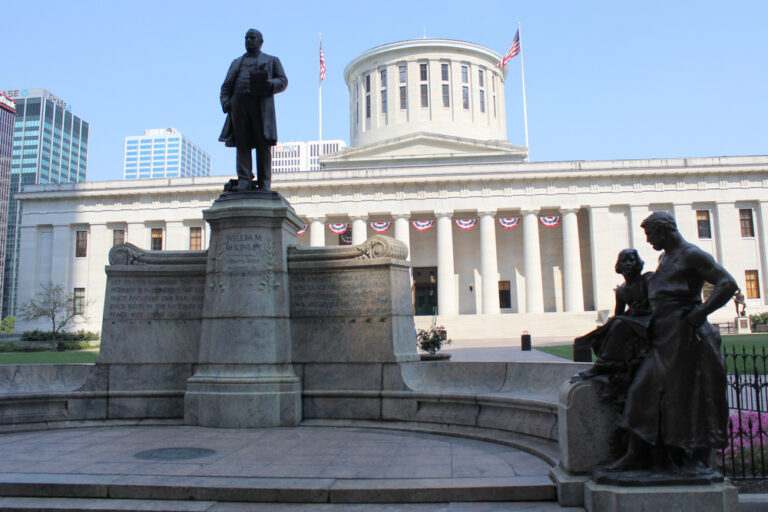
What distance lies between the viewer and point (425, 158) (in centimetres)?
6366

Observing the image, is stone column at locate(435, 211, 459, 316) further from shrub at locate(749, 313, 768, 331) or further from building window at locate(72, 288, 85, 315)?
building window at locate(72, 288, 85, 315)

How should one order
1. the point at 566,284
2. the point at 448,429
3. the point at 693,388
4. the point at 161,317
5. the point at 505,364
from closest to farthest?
the point at 693,388
the point at 448,429
the point at 505,364
the point at 161,317
the point at 566,284

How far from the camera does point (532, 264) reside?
177 ft

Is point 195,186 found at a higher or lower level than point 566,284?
higher

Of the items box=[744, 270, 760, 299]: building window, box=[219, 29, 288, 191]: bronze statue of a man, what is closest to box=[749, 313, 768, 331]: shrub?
box=[744, 270, 760, 299]: building window

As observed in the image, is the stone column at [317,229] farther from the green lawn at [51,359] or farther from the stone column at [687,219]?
the stone column at [687,219]

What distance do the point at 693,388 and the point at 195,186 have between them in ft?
189

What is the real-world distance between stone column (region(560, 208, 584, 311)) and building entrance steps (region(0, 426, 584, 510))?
157ft

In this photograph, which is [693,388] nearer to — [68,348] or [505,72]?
[68,348]

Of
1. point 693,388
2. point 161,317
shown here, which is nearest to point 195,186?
point 161,317

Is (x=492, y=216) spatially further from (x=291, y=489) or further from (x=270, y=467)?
(x=291, y=489)

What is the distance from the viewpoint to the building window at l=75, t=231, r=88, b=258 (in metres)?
60.8

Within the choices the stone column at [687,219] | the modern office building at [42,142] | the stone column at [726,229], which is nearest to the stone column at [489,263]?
the stone column at [687,219]

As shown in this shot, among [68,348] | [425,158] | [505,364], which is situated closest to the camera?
[505,364]
